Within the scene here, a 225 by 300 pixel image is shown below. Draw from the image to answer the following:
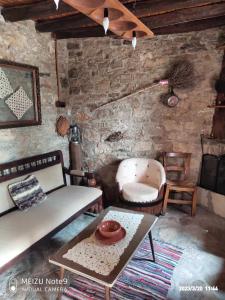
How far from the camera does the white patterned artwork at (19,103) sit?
269 cm

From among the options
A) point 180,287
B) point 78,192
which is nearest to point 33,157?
point 78,192

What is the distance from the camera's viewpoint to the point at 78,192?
9.49ft

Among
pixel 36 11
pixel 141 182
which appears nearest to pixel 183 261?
pixel 141 182

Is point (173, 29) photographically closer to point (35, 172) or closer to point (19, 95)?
point (19, 95)

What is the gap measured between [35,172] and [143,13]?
2180 millimetres

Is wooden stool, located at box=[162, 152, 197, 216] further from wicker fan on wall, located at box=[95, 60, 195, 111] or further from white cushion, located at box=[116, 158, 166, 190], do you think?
wicker fan on wall, located at box=[95, 60, 195, 111]

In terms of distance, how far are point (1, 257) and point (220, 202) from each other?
280cm

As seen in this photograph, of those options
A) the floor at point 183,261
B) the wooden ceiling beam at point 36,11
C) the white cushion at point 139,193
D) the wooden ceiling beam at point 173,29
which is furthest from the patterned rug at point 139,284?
the wooden ceiling beam at point 173,29

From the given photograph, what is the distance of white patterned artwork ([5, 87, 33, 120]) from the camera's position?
269cm

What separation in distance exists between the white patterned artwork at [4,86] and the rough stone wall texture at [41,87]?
0.72 ft

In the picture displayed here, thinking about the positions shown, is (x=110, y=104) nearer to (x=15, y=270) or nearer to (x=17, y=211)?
(x=17, y=211)

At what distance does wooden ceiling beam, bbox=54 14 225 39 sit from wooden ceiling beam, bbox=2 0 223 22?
29.3 inches

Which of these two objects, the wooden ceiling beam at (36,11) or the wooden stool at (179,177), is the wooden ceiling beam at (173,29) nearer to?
the wooden ceiling beam at (36,11)

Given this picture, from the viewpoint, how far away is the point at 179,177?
3.46 metres
